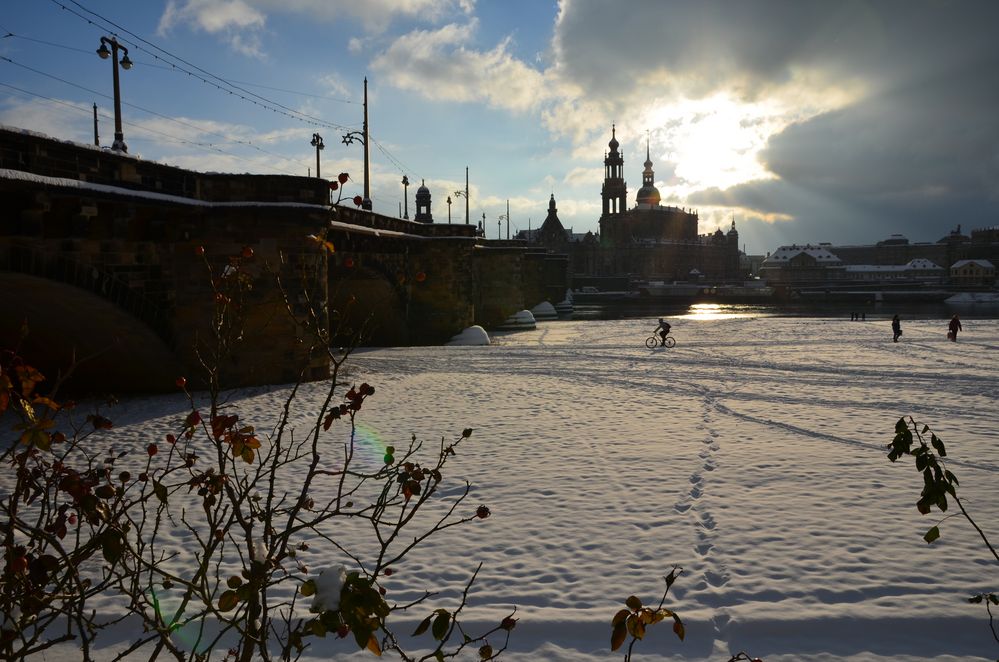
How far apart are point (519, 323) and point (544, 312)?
13.8 meters

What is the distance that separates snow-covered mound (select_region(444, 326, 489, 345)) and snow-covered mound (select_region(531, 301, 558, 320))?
74.5 feet

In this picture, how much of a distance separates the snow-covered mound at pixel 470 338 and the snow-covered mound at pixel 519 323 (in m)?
9.50

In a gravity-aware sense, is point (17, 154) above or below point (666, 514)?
above

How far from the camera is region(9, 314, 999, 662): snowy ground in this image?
5.92m

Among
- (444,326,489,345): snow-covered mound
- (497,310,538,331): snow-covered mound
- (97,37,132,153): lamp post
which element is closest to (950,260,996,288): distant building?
(497,310,538,331): snow-covered mound

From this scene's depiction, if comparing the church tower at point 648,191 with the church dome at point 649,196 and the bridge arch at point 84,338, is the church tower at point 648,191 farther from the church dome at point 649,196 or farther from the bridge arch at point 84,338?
the bridge arch at point 84,338

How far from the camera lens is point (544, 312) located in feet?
182

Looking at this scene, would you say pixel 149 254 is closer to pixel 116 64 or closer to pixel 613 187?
pixel 116 64

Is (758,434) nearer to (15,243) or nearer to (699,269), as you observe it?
(15,243)

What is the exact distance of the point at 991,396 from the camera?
16406mm

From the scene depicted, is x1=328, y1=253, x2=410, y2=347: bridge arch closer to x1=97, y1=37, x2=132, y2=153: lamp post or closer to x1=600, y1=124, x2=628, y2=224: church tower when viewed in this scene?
x1=97, y1=37, x2=132, y2=153: lamp post

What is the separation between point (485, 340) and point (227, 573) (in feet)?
78.8

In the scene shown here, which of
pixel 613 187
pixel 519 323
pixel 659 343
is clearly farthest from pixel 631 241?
pixel 659 343

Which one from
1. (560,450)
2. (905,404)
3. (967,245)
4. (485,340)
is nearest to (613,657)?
(560,450)
